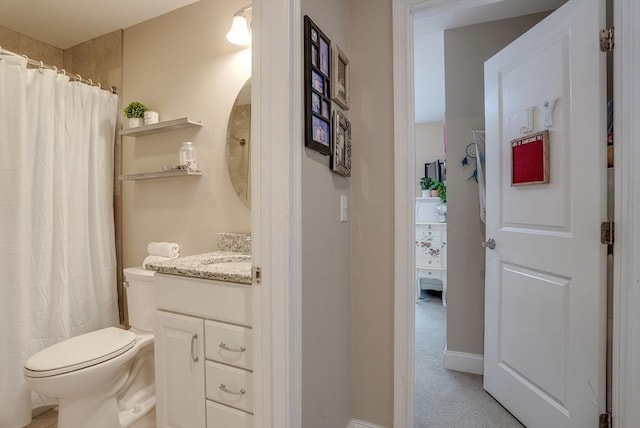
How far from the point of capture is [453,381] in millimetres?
2086

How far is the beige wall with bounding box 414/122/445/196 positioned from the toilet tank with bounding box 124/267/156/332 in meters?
3.86

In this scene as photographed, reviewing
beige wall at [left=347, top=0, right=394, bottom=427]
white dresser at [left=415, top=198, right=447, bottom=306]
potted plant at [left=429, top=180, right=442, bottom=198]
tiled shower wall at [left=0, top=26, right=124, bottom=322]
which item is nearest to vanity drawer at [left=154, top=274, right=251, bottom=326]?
beige wall at [left=347, top=0, right=394, bottom=427]

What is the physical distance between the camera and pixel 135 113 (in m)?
2.20

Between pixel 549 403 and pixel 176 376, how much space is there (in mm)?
1756

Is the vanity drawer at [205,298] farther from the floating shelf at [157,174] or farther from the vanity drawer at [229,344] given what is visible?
the floating shelf at [157,174]

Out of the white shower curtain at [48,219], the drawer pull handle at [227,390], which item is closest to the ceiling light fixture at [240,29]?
the white shower curtain at [48,219]

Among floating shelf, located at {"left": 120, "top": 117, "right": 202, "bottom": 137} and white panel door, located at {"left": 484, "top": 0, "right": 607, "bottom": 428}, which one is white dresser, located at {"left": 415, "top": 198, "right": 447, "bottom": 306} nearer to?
white panel door, located at {"left": 484, "top": 0, "right": 607, "bottom": 428}

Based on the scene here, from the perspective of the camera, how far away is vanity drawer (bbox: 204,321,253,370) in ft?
4.02

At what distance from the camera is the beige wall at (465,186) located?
2.17 m

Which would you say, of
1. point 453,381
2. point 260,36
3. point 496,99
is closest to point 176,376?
point 260,36

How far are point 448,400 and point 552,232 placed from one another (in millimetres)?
1150

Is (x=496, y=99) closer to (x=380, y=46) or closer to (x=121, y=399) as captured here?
(x=380, y=46)

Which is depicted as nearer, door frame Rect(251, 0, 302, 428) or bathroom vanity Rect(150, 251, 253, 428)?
door frame Rect(251, 0, 302, 428)

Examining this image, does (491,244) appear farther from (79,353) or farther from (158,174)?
(79,353)
